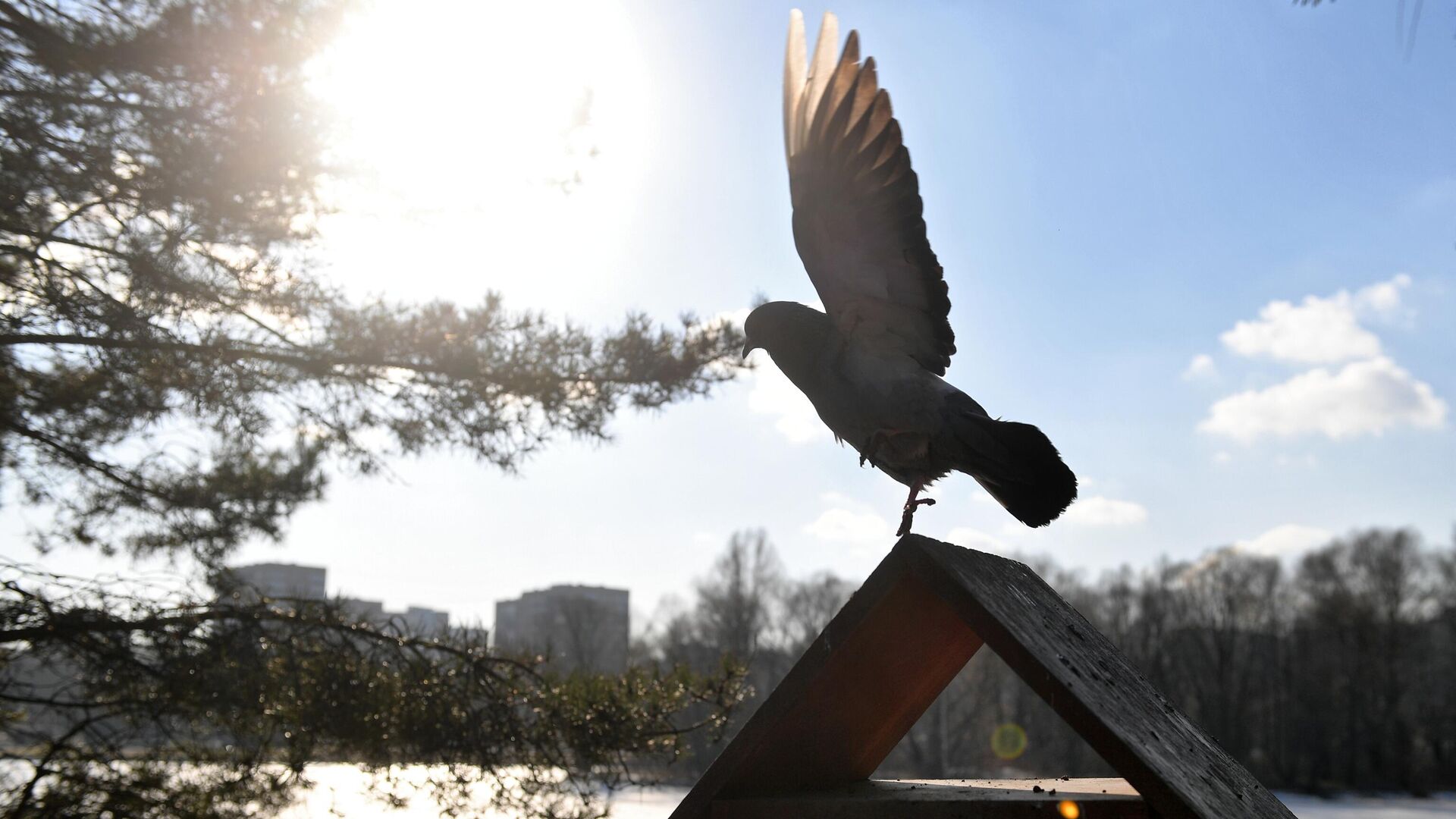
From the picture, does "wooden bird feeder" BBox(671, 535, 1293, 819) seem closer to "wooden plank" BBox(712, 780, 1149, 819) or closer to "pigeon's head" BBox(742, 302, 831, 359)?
"wooden plank" BBox(712, 780, 1149, 819)

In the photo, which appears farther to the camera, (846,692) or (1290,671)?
(1290,671)

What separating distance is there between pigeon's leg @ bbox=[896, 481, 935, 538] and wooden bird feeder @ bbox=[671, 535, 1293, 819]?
21 centimetres

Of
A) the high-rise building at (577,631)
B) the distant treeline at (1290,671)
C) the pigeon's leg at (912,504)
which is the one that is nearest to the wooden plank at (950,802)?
the pigeon's leg at (912,504)

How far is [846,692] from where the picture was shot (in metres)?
1.70

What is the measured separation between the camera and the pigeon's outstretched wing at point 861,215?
2.19 metres

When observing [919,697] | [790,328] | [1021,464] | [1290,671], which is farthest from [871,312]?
[1290,671]

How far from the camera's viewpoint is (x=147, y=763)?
4.32 metres

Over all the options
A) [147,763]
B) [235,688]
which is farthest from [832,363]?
[147,763]

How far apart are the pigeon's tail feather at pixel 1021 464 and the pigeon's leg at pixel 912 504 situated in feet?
0.35

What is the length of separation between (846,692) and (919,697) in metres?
0.40

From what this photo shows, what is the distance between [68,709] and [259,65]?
3272 mm

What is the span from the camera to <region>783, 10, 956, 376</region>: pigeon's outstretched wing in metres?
2.19

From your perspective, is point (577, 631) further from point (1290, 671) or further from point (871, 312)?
point (1290, 671)

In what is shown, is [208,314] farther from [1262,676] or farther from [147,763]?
[1262,676]
